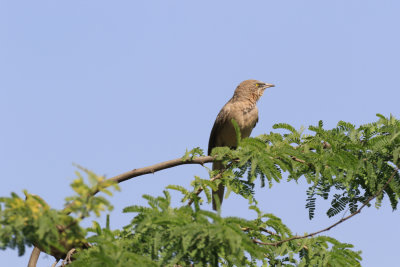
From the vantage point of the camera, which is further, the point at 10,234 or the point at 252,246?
the point at 252,246

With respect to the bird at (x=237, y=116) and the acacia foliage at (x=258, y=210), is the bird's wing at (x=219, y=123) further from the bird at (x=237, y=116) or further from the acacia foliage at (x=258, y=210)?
the acacia foliage at (x=258, y=210)

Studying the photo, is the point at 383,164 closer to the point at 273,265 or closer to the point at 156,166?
the point at 273,265

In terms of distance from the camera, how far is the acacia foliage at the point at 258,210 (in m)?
4.09

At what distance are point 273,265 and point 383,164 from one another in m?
1.61

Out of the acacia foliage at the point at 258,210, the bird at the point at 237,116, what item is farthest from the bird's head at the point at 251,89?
the acacia foliage at the point at 258,210

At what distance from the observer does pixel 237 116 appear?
9.60 metres

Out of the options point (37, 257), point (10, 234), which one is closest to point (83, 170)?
point (10, 234)

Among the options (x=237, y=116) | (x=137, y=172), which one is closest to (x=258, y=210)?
(x=137, y=172)

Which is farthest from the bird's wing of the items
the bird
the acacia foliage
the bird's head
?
the acacia foliage

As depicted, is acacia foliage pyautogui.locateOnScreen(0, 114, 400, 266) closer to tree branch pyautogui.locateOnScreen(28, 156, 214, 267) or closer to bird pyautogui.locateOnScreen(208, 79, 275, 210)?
tree branch pyautogui.locateOnScreen(28, 156, 214, 267)

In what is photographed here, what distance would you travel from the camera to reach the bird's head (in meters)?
10.1

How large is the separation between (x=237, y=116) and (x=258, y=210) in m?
3.68

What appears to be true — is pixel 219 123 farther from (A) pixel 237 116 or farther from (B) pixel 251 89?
(B) pixel 251 89

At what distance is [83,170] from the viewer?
323cm
